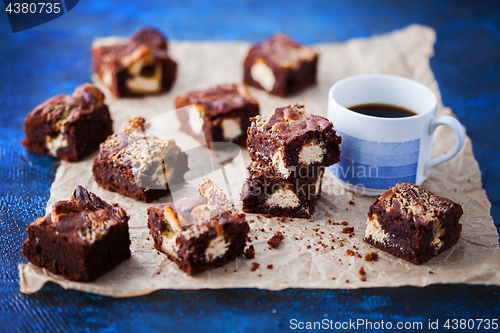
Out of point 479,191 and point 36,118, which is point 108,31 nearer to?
point 36,118

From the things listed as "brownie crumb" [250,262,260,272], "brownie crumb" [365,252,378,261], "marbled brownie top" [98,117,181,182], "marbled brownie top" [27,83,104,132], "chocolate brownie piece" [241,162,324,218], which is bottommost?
"brownie crumb" [365,252,378,261]

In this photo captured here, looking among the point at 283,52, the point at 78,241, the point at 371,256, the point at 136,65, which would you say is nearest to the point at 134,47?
the point at 136,65

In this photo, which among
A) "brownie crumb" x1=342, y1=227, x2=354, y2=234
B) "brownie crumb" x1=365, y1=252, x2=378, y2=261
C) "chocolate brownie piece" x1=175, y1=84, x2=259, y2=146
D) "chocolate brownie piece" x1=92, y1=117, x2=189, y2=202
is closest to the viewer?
"brownie crumb" x1=365, y1=252, x2=378, y2=261

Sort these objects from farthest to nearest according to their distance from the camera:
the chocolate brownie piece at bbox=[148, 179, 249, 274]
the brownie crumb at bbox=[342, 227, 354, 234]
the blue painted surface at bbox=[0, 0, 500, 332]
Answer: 1. the brownie crumb at bbox=[342, 227, 354, 234]
2. the chocolate brownie piece at bbox=[148, 179, 249, 274]
3. the blue painted surface at bbox=[0, 0, 500, 332]

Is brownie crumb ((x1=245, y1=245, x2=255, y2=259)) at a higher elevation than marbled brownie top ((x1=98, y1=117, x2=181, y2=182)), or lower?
lower

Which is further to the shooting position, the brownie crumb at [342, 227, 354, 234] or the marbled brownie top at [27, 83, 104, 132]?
the marbled brownie top at [27, 83, 104, 132]

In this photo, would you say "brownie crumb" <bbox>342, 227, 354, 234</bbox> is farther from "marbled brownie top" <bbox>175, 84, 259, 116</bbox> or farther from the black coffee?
"marbled brownie top" <bbox>175, 84, 259, 116</bbox>

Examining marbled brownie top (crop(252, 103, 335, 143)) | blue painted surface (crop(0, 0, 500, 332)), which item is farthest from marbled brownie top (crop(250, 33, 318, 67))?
marbled brownie top (crop(252, 103, 335, 143))
